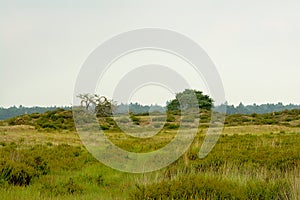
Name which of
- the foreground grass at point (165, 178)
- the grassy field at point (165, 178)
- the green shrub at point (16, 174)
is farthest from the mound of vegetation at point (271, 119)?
the green shrub at point (16, 174)

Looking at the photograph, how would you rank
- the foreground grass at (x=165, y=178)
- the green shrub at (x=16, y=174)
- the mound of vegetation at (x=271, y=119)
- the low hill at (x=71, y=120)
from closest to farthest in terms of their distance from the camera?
the foreground grass at (x=165, y=178) → the green shrub at (x=16, y=174) → the low hill at (x=71, y=120) → the mound of vegetation at (x=271, y=119)

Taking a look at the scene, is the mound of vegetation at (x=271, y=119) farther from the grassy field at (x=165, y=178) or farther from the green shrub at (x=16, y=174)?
the green shrub at (x=16, y=174)

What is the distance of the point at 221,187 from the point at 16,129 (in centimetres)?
3218

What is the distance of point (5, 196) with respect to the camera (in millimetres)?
7527

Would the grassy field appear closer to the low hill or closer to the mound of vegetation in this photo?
the low hill

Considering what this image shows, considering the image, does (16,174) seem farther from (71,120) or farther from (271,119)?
(271,119)

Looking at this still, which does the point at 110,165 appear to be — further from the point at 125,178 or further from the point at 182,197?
the point at 182,197

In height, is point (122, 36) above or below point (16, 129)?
above

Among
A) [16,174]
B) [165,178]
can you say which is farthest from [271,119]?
[16,174]

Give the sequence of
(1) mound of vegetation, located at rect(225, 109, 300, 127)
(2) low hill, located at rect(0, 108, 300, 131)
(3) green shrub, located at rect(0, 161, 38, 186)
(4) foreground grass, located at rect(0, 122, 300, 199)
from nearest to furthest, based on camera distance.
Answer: (4) foreground grass, located at rect(0, 122, 300, 199) → (3) green shrub, located at rect(0, 161, 38, 186) → (2) low hill, located at rect(0, 108, 300, 131) → (1) mound of vegetation, located at rect(225, 109, 300, 127)

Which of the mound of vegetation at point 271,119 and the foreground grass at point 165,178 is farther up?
the mound of vegetation at point 271,119

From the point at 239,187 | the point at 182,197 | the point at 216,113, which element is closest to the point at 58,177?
the point at 182,197

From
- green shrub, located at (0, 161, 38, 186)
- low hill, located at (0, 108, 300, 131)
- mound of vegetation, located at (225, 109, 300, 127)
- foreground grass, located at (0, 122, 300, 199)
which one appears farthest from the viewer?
mound of vegetation, located at (225, 109, 300, 127)

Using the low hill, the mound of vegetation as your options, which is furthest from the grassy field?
the mound of vegetation
